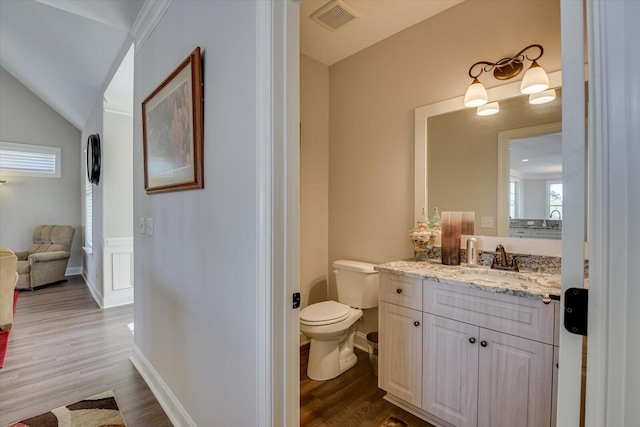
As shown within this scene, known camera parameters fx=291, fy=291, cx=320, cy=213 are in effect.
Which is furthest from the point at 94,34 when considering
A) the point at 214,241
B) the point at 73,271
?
the point at 73,271

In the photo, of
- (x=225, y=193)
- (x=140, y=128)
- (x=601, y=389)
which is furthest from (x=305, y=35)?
(x=601, y=389)

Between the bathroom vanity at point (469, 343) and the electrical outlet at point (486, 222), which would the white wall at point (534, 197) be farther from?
the bathroom vanity at point (469, 343)

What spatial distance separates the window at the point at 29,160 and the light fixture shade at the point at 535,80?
700cm

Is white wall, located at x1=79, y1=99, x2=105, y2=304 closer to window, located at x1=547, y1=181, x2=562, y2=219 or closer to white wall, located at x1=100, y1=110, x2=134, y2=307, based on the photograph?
white wall, located at x1=100, y1=110, x2=134, y2=307

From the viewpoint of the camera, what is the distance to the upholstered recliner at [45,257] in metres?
4.39

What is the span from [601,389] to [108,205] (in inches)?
178

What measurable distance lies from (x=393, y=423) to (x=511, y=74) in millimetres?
2184

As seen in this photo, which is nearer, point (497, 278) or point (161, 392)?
point (497, 278)

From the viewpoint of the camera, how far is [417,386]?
1709 mm

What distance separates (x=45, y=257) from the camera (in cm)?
450

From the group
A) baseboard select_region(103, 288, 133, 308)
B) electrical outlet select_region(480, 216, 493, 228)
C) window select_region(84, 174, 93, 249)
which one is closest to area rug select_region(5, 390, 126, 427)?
baseboard select_region(103, 288, 133, 308)

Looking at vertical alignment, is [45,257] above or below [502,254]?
below

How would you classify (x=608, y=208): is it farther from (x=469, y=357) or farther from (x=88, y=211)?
(x=88, y=211)

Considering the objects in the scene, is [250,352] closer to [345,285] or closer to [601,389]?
[601,389]
